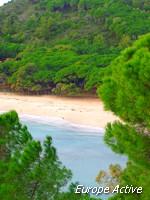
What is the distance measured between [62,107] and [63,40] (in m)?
16.7

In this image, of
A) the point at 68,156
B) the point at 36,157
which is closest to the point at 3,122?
the point at 36,157

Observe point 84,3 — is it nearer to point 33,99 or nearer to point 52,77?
point 52,77

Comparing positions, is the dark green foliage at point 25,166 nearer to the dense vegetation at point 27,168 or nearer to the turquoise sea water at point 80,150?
the dense vegetation at point 27,168

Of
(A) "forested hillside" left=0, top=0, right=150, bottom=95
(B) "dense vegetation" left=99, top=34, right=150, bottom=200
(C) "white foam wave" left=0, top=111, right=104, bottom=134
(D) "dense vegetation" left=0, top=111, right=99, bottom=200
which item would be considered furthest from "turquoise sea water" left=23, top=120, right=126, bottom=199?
(A) "forested hillside" left=0, top=0, right=150, bottom=95

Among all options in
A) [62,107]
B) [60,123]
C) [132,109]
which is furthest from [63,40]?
[132,109]

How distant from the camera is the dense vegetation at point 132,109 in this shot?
7.41 m

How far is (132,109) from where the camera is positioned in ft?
25.3

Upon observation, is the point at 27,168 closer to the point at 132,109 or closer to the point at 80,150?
the point at 132,109

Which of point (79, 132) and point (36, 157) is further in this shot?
point (79, 132)

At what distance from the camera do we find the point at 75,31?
51.0 meters

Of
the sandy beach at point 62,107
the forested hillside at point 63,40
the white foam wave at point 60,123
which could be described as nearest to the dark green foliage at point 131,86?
the white foam wave at point 60,123

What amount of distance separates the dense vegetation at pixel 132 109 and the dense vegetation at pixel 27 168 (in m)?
1.35

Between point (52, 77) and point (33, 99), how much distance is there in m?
3.54

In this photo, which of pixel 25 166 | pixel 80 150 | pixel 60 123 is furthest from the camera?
pixel 60 123
